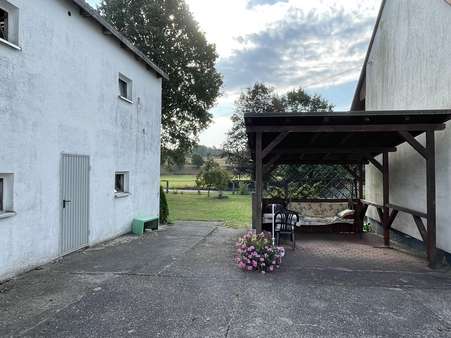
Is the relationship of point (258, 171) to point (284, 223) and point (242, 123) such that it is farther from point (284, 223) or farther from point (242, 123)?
point (242, 123)

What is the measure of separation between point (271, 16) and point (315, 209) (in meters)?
6.48

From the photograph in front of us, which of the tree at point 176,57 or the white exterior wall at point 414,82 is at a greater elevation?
the tree at point 176,57

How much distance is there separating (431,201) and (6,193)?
22.6 ft

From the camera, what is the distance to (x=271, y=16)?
34.7 ft

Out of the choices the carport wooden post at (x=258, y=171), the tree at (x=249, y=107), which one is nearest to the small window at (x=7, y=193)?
the carport wooden post at (x=258, y=171)

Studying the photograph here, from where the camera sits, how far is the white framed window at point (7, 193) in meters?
4.76

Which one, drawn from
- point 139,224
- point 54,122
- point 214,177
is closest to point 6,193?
point 54,122

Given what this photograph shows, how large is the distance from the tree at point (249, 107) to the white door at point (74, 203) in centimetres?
2148

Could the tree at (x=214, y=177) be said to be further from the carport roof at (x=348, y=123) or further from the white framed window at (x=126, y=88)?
the carport roof at (x=348, y=123)

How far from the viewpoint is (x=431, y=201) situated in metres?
5.48

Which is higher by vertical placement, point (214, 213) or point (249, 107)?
point (249, 107)

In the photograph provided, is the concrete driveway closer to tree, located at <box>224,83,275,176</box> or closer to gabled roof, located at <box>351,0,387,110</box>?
gabled roof, located at <box>351,0,387,110</box>

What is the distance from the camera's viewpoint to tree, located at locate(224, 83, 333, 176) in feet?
92.9

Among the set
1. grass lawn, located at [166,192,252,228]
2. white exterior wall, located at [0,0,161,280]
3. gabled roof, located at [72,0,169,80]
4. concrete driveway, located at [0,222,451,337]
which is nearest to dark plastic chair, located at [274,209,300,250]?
concrete driveway, located at [0,222,451,337]
